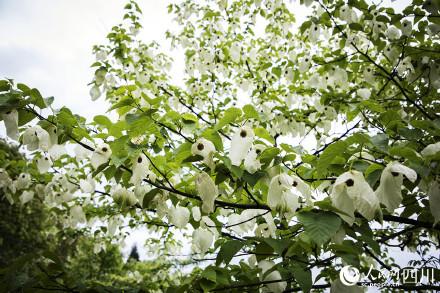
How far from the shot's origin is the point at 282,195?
0.95 meters

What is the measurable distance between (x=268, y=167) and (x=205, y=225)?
1.65ft

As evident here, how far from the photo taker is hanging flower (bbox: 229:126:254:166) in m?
1.03

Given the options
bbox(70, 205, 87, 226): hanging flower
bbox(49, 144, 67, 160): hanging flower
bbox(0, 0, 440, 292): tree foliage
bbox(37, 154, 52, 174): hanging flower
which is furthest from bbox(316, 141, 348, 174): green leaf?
bbox(70, 205, 87, 226): hanging flower

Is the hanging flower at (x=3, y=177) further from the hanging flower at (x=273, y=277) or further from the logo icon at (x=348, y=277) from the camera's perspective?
the logo icon at (x=348, y=277)

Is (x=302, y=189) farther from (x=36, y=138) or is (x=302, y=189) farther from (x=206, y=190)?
(x=36, y=138)

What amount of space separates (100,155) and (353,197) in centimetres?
82

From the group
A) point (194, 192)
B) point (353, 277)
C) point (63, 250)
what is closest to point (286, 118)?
point (194, 192)

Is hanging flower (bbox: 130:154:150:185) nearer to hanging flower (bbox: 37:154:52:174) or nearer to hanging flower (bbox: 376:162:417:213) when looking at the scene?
hanging flower (bbox: 376:162:417:213)

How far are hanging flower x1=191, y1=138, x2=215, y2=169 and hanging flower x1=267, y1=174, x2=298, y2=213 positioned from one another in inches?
7.7

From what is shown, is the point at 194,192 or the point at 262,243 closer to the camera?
the point at 262,243

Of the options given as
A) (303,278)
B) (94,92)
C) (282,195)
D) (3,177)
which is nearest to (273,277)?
(303,278)

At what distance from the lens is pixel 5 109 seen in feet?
3.46

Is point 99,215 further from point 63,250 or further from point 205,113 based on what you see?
point 63,250

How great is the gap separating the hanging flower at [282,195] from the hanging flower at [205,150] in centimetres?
20
